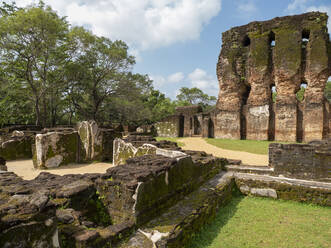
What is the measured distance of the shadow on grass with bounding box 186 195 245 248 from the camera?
265 centimetres

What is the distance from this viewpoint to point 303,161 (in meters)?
5.38

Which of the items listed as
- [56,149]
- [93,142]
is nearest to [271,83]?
[93,142]

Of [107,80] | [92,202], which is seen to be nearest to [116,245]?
[92,202]

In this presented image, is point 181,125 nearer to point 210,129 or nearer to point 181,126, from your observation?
point 181,126

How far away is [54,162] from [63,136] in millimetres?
866

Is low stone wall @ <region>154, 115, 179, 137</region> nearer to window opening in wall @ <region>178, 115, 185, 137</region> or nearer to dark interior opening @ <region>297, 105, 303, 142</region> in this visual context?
window opening in wall @ <region>178, 115, 185, 137</region>

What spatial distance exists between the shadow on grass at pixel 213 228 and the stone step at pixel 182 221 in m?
0.08

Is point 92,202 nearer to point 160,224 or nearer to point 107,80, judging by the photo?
point 160,224

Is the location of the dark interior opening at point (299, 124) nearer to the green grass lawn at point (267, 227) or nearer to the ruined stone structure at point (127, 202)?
the ruined stone structure at point (127, 202)

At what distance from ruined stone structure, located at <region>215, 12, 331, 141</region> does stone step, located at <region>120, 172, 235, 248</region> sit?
13.0 meters

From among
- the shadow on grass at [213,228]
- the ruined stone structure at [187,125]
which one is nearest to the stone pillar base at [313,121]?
the ruined stone structure at [187,125]

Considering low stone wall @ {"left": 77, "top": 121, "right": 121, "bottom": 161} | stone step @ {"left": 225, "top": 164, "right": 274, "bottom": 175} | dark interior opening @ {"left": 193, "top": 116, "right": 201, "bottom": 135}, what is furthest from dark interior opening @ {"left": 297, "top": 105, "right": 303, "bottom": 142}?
low stone wall @ {"left": 77, "top": 121, "right": 121, "bottom": 161}

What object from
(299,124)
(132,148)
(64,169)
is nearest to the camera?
(132,148)

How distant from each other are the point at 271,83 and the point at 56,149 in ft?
51.7
